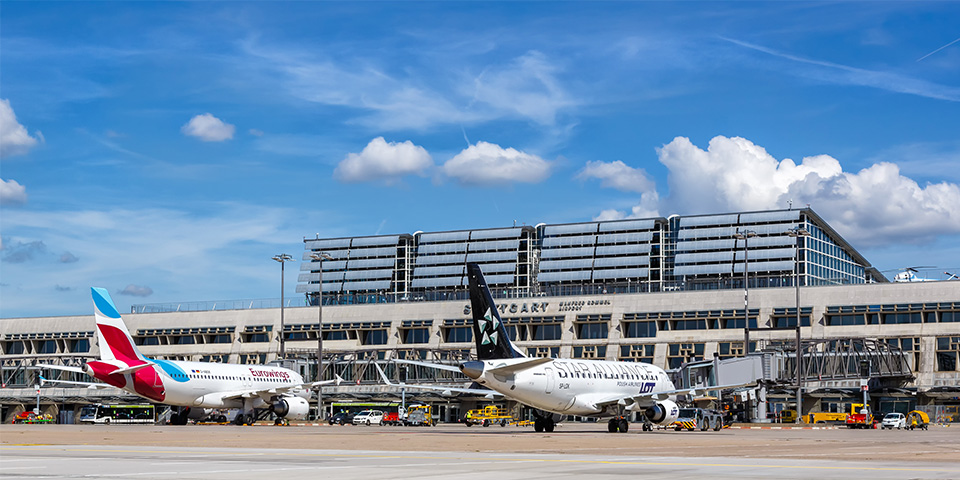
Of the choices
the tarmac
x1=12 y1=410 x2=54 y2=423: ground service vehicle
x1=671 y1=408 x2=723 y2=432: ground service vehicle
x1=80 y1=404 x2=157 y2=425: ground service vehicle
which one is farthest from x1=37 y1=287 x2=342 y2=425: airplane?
the tarmac

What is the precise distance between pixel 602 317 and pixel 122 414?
47.4 metres

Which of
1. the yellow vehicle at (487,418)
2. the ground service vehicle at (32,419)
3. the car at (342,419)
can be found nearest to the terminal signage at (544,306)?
the car at (342,419)

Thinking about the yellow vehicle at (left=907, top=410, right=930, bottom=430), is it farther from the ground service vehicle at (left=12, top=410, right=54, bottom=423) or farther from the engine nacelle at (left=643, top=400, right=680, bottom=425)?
the ground service vehicle at (left=12, top=410, right=54, bottom=423)

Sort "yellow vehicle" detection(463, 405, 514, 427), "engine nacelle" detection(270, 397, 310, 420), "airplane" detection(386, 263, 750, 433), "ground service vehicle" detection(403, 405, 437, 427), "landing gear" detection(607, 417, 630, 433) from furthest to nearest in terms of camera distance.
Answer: "ground service vehicle" detection(403, 405, 437, 427) → "yellow vehicle" detection(463, 405, 514, 427) → "engine nacelle" detection(270, 397, 310, 420) → "landing gear" detection(607, 417, 630, 433) → "airplane" detection(386, 263, 750, 433)

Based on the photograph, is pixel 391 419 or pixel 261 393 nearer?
pixel 261 393

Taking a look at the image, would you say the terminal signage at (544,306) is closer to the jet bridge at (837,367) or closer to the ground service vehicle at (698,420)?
the jet bridge at (837,367)

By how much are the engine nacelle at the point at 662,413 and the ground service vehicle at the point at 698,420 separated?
5.56 meters

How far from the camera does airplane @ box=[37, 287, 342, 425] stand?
6450 cm

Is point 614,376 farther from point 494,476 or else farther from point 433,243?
point 433,243

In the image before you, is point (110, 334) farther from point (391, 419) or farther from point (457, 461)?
point (457, 461)

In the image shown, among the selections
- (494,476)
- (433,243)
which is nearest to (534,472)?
(494,476)

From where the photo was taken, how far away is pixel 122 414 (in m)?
90.6

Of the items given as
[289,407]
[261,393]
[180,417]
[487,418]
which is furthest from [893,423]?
[180,417]

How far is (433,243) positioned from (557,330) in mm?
36176
